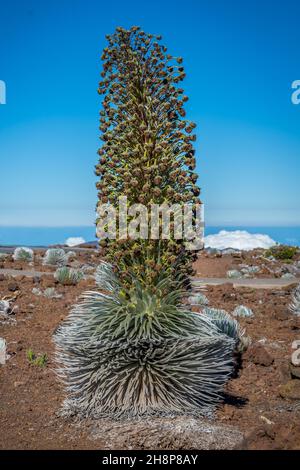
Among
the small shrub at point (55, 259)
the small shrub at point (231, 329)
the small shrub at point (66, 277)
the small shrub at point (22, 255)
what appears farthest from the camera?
the small shrub at point (22, 255)

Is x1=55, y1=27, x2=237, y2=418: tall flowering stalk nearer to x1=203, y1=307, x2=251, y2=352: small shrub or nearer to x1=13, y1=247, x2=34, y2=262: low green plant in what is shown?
x1=203, y1=307, x2=251, y2=352: small shrub

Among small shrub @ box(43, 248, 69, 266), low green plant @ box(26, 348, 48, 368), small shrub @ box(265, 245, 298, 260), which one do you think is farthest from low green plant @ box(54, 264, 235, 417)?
small shrub @ box(265, 245, 298, 260)

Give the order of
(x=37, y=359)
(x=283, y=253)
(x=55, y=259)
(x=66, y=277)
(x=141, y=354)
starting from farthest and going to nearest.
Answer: (x=283, y=253) < (x=55, y=259) < (x=66, y=277) < (x=37, y=359) < (x=141, y=354)

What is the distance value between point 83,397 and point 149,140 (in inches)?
80.3

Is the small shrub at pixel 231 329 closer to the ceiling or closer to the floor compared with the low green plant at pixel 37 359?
closer to the ceiling

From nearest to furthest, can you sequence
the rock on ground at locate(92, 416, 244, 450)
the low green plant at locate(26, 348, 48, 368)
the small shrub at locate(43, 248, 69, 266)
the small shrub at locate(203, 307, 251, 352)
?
the rock on ground at locate(92, 416, 244, 450)
the small shrub at locate(203, 307, 251, 352)
the low green plant at locate(26, 348, 48, 368)
the small shrub at locate(43, 248, 69, 266)

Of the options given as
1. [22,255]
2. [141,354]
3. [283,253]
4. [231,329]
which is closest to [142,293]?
[141,354]

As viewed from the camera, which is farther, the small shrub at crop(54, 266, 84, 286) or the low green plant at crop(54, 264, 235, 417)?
the small shrub at crop(54, 266, 84, 286)

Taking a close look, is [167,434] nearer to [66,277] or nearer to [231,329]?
[231,329]

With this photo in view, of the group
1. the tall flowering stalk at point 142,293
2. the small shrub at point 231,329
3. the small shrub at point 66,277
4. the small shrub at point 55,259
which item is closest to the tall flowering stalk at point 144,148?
the tall flowering stalk at point 142,293

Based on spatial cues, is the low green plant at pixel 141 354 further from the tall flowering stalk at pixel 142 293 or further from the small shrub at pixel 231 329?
the small shrub at pixel 231 329

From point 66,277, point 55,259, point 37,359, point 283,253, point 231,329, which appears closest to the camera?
point 231,329
